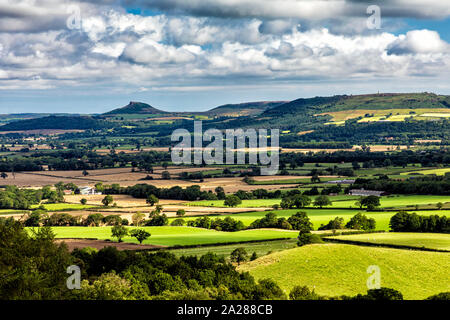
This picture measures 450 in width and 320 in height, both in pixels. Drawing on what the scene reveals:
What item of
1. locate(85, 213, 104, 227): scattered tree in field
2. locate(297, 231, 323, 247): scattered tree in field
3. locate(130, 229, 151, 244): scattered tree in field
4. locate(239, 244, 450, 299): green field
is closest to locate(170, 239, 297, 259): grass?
locate(297, 231, 323, 247): scattered tree in field

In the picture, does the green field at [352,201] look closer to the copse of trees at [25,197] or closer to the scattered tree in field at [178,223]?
the scattered tree in field at [178,223]

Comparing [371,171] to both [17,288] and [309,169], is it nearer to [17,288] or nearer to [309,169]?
[309,169]

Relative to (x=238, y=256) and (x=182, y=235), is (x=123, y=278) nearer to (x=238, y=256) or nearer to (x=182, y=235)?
(x=238, y=256)

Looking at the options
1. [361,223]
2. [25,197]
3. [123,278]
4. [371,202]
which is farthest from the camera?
[25,197]

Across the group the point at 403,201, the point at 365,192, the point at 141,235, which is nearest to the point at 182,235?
the point at 141,235

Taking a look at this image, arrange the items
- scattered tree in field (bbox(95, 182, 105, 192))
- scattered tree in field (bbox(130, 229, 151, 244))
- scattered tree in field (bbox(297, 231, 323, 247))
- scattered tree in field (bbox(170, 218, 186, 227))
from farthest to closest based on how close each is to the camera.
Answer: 1. scattered tree in field (bbox(95, 182, 105, 192))
2. scattered tree in field (bbox(170, 218, 186, 227))
3. scattered tree in field (bbox(130, 229, 151, 244))
4. scattered tree in field (bbox(297, 231, 323, 247))

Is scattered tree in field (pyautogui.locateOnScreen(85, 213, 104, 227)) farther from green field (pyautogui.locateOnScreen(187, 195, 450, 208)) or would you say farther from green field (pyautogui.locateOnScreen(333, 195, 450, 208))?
green field (pyautogui.locateOnScreen(333, 195, 450, 208))
